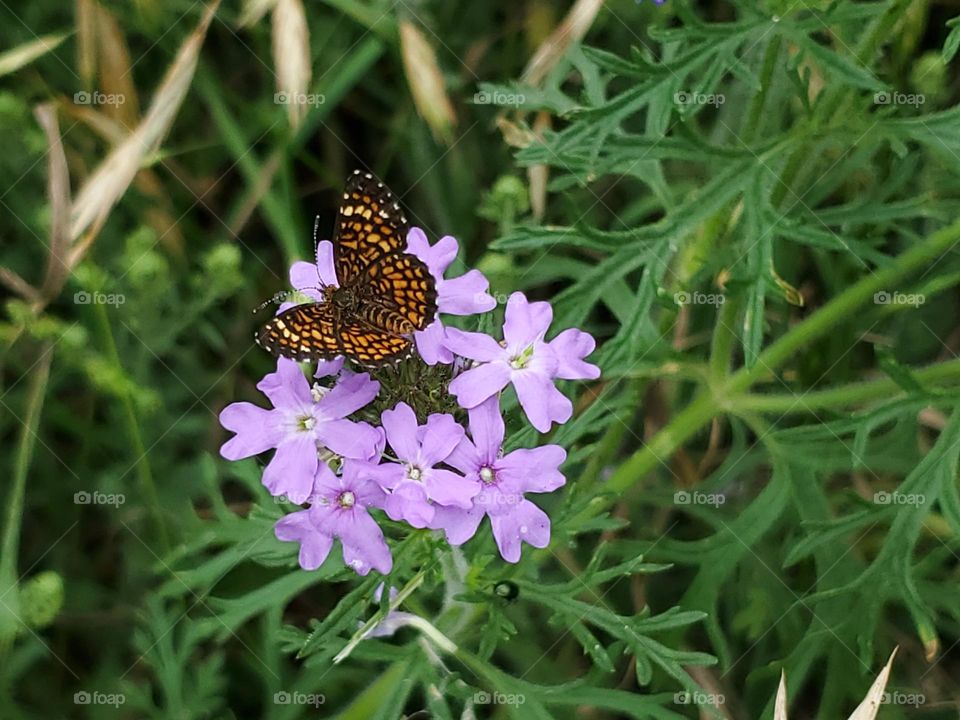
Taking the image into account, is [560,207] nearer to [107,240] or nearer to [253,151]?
[253,151]

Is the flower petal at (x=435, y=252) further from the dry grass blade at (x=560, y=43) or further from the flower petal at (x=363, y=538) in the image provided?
the dry grass blade at (x=560, y=43)

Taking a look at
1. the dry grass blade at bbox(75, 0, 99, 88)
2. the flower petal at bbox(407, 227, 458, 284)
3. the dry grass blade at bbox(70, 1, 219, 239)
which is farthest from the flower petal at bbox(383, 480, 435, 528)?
the dry grass blade at bbox(75, 0, 99, 88)

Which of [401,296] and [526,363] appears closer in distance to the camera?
[401,296]

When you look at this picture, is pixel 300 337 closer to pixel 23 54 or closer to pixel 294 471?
pixel 294 471

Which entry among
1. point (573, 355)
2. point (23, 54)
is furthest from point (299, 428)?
point (23, 54)

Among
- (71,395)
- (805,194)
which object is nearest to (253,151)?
(71,395)

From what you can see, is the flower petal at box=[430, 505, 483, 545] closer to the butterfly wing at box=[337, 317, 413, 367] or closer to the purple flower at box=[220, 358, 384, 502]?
the purple flower at box=[220, 358, 384, 502]
